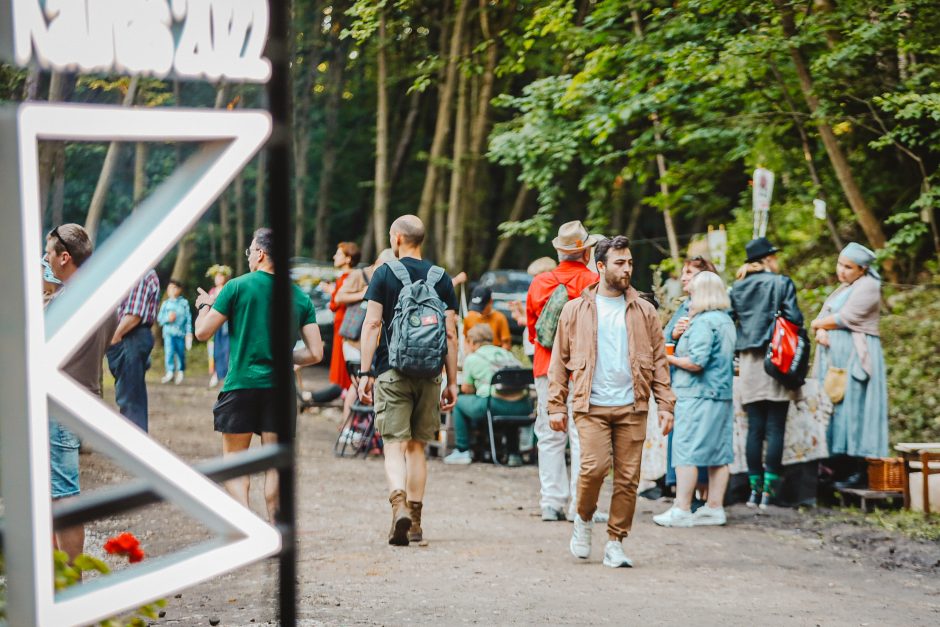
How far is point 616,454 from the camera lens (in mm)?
7320

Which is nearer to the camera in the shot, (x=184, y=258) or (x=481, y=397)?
(x=481, y=397)

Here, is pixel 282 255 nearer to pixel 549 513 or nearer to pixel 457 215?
pixel 549 513

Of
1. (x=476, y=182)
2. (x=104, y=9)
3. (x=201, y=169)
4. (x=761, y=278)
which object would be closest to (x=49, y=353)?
(x=201, y=169)

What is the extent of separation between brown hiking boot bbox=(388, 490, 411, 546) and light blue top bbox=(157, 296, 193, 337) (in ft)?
41.6

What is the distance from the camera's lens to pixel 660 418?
7.45 metres

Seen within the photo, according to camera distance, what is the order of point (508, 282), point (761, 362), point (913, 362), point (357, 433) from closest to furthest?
point (761, 362) < point (357, 433) < point (913, 362) < point (508, 282)

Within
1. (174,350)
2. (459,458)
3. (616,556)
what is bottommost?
(459,458)

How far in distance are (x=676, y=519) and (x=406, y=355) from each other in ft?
9.20

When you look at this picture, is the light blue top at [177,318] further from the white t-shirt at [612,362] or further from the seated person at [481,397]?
the white t-shirt at [612,362]

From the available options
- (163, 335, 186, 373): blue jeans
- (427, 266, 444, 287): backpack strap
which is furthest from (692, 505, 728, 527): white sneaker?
(163, 335, 186, 373): blue jeans

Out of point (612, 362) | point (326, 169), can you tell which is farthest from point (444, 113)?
point (612, 362)

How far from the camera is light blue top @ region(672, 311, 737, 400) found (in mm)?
8906

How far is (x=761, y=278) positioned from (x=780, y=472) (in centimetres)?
161

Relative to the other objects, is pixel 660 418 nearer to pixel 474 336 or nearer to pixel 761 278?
pixel 761 278
